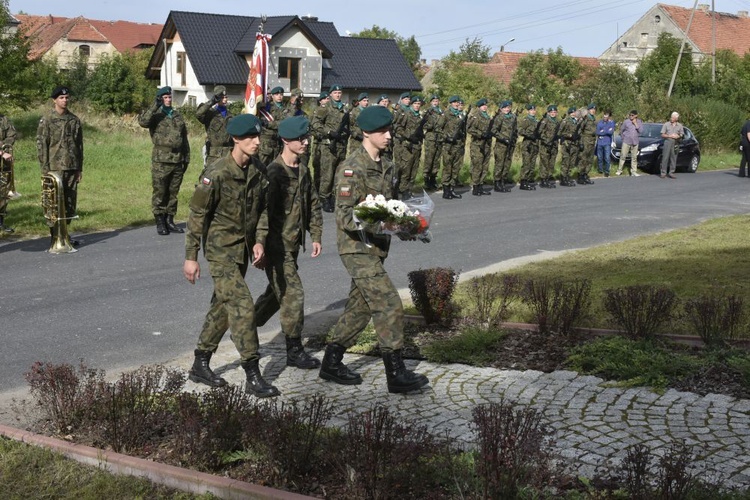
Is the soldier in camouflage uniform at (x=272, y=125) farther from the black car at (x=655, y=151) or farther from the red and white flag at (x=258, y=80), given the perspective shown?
the black car at (x=655, y=151)

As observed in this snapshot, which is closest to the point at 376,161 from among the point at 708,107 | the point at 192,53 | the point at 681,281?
the point at 681,281

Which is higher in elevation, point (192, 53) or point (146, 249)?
point (192, 53)

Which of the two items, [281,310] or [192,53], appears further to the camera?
[192,53]

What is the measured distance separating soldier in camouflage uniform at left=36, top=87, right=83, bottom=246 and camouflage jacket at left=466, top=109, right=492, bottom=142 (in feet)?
35.3

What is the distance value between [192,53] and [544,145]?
44.6 metres

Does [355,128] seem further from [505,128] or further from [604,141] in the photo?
[604,141]

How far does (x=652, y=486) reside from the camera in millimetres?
4707

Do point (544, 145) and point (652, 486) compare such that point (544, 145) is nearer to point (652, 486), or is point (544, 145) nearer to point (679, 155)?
point (679, 155)

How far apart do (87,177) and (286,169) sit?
15178mm

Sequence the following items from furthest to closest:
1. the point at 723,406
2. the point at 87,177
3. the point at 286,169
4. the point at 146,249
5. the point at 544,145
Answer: the point at 544,145 → the point at 87,177 → the point at 146,249 → the point at 286,169 → the point at 723,406

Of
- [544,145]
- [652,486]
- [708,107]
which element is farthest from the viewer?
[708,107]

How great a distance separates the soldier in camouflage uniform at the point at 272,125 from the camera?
1684 cm

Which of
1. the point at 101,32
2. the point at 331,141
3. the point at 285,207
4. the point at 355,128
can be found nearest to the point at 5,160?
the point at 331,141

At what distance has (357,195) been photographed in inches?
297
